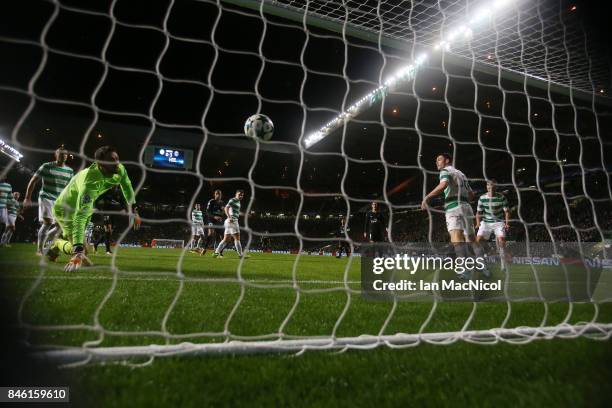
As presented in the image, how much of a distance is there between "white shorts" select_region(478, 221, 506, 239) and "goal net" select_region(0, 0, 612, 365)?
24.3 inches

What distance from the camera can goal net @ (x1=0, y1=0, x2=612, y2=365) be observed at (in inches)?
78.2

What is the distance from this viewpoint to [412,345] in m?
1.77

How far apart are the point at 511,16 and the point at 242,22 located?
7103mm

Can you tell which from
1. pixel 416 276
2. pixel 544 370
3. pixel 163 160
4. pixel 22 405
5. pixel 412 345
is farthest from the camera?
pixel 163 160

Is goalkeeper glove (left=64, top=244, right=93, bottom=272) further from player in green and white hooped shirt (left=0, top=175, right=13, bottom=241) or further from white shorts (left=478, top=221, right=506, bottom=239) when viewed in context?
white shorts (left=478, top=221, right=506, bottom=239)

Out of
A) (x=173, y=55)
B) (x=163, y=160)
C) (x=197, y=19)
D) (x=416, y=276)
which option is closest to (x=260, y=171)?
(x=163, y=160)

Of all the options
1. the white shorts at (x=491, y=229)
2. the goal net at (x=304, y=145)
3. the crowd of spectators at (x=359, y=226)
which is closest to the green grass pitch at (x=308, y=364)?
the goal net at (x=304, y=145)

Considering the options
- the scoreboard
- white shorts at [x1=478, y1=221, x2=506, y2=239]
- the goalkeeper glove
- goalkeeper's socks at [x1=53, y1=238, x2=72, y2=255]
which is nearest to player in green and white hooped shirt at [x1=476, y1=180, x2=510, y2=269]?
white shorts at [x1=478, y1=221, x2=506, y2=239]

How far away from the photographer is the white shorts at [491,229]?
6.46 metres

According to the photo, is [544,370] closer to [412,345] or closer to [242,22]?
[412,345]

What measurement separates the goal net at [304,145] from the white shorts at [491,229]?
617 mm

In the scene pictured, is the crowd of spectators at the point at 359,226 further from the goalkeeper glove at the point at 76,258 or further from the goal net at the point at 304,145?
the goalkeeper glove at the point at 76,258

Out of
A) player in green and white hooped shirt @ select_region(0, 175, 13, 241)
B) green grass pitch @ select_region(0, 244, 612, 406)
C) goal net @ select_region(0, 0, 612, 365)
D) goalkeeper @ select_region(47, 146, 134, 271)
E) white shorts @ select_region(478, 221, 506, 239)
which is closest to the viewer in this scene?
green grass pitch @ select_region(0, 244, 612, 406)

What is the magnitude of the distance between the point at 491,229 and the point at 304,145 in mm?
4899
